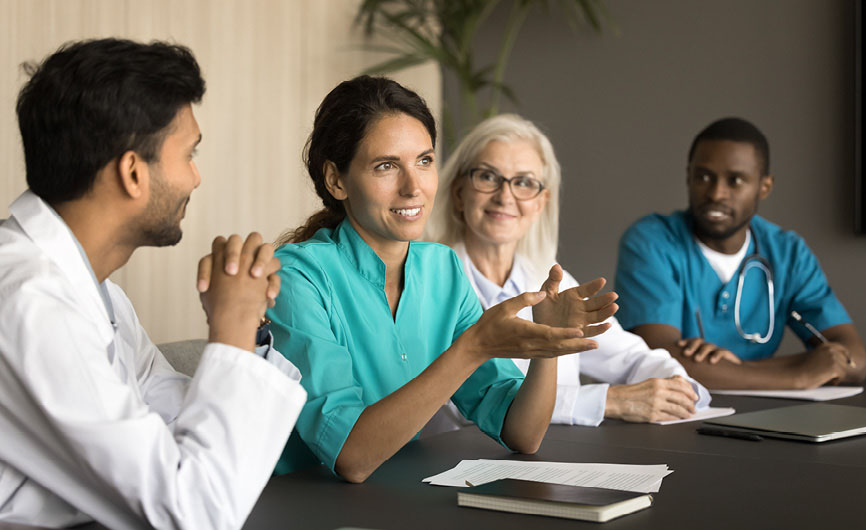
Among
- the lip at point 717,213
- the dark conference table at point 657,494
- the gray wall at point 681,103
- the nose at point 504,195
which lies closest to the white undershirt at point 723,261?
the lip at point 717,213

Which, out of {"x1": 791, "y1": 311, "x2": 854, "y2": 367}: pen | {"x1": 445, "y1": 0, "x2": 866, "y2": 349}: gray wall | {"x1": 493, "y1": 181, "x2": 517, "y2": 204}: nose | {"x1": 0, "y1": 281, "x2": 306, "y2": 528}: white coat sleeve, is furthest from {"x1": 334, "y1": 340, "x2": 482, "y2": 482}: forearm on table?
{"x1": 445, "y1": 0, "x2": 866, "y2": 349}: gray wall

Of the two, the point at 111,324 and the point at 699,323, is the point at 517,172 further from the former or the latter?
the point at 111,324

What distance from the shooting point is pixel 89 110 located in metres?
1.13

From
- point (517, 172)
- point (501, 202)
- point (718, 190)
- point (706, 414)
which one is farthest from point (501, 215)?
point (718, 190)

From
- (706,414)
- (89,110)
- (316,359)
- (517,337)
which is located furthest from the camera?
(706,414)

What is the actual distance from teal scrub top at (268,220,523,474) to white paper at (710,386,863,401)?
0.95 metres

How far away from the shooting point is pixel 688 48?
13.9 ft

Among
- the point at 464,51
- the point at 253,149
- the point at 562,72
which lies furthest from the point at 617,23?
the point at 253,149

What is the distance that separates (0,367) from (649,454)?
1.08m

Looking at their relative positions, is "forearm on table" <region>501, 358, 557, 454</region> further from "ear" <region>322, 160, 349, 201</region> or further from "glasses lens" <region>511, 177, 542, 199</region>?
"glasses lens" <region>511, 177, 542, 199</region>

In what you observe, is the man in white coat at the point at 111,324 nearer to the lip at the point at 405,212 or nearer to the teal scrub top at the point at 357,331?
the teal scrub top at the point at 357,331

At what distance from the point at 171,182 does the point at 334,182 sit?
2.04 feet

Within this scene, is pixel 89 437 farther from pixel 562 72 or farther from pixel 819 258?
pixel 562 72

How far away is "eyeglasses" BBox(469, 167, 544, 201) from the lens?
8.20ft
